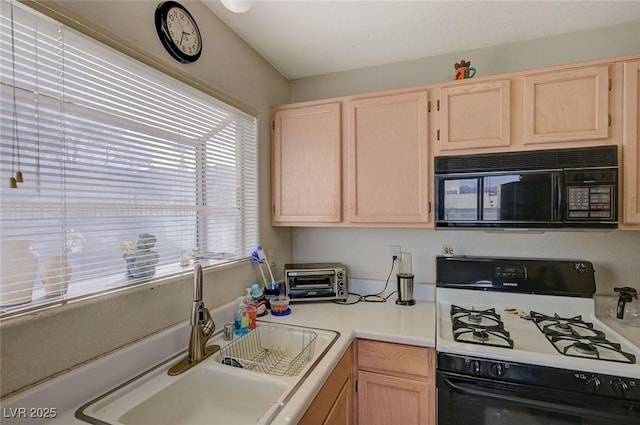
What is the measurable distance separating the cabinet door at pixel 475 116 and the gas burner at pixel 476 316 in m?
0.91

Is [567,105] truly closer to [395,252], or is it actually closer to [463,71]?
[463,71]

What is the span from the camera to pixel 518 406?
1.22m

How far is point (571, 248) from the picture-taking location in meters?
1.74

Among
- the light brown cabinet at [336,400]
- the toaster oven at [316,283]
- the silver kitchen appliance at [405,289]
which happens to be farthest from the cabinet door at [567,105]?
the light brown cabinet at [336,400]

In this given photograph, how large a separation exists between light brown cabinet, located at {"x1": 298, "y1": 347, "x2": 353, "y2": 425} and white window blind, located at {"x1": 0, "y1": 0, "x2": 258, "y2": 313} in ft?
2.60

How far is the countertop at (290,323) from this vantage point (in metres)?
0.84

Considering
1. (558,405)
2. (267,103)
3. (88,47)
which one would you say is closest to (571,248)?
(558,405)

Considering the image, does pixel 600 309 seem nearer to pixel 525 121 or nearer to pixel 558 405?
pixel 558 405

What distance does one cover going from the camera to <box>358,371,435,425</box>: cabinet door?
139 centimetres

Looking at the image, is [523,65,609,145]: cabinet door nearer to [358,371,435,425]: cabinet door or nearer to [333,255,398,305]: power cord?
[333,255,398,305]: power cord

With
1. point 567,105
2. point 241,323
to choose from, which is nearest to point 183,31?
point 241,323

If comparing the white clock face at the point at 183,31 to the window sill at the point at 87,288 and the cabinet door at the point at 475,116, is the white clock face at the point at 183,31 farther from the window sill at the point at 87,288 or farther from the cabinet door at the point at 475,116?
the cabinet door at the point at 475,116

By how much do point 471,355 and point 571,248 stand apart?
40.6 inches

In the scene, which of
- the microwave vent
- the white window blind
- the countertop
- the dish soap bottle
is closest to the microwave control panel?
the microwave vent
